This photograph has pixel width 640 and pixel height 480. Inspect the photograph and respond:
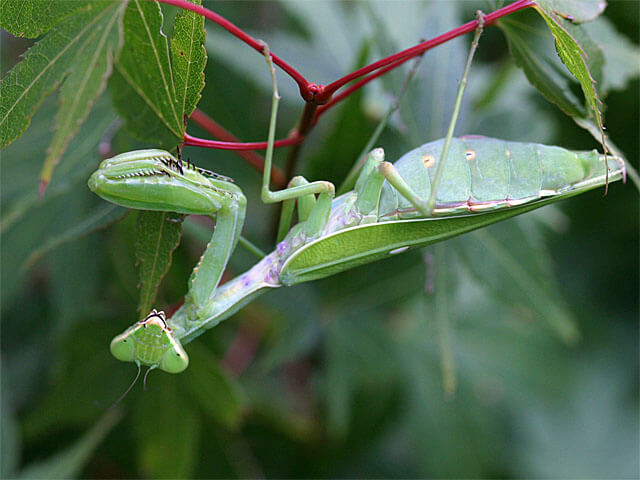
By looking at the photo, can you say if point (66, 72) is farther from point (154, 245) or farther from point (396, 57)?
point (396, 57)

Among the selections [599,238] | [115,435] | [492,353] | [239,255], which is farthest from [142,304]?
[599,238]

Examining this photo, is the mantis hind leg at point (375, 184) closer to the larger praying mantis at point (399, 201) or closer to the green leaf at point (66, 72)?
the larger praying mantis at point (399, 201)

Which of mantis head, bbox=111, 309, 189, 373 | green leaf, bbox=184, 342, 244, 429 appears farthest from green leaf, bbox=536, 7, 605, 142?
green leaf, bbox=184, 342, 244, 429

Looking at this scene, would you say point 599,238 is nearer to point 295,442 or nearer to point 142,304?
point 295,442

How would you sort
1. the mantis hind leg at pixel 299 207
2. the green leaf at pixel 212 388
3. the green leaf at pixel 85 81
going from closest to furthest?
1. the green leaf at pixel 85 81
2. the mantis hind leg at pixel 299 207
3. the green leaf at pixel 212 388

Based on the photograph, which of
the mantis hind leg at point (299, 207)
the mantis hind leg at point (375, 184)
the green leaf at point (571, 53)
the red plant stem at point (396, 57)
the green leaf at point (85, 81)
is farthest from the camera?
the mantis hind leg at point (299, 207)

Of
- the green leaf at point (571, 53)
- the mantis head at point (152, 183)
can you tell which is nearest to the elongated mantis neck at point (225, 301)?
the mantis head at point (152, 183)

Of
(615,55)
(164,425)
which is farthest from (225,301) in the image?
(615,55)
